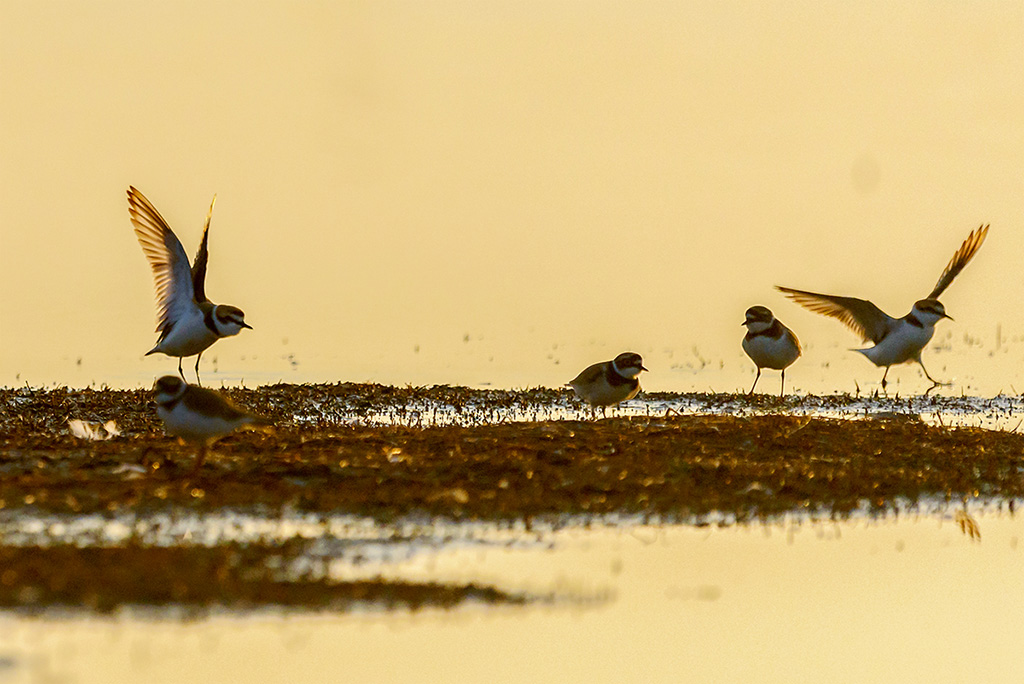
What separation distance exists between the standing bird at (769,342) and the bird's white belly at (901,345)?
1.15m

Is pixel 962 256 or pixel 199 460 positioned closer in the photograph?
pixel 199 460

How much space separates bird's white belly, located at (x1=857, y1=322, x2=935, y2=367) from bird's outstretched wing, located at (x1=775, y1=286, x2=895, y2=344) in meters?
0.15

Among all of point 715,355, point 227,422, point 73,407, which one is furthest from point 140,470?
point 715,355

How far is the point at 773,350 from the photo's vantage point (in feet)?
71.2

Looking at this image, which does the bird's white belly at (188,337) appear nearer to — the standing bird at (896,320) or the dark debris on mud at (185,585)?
the standing bird at (896,320)

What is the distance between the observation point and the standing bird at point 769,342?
2169cm

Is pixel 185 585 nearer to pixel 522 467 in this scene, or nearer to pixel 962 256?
pixel 522 467

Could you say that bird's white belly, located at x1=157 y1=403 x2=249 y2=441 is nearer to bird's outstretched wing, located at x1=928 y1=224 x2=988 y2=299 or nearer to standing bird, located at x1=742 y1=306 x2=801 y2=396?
standing bird, located at x1=742 y1=306 x2=801 y2=396

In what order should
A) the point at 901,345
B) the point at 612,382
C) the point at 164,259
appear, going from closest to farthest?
the point at 612,382
the point at 164,259
the point at 901,345

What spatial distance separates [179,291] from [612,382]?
571 cm

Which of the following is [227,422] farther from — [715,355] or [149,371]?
[715,355]

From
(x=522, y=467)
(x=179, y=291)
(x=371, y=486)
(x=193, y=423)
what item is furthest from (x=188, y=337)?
(x=371, y=486)

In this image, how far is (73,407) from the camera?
17.2m

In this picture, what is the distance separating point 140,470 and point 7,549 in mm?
2969
